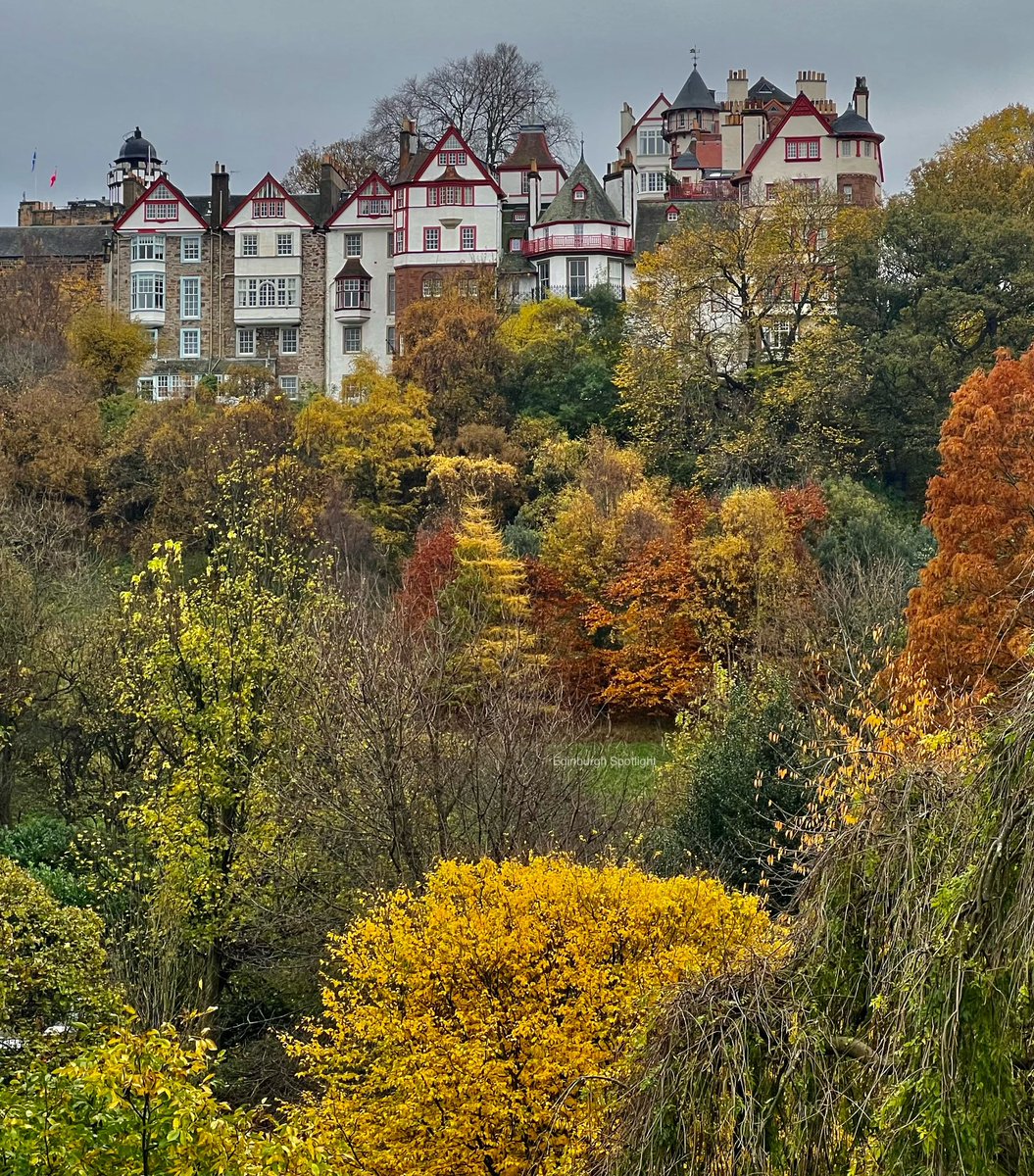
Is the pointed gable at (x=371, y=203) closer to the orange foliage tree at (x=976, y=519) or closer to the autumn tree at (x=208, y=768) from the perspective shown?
the orange foliage tree at (x=976, y=519)

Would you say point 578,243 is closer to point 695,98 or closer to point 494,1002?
point 695,98

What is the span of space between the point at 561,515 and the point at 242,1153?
3934 cm

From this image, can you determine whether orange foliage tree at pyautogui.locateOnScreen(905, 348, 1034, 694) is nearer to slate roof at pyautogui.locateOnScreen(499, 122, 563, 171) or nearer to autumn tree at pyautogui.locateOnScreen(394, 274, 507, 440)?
autumn tree at pyautogui.locateOnScreen(394, 274, 507, 440)

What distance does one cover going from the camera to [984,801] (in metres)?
7.82

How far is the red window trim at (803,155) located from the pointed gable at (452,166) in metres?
11.3

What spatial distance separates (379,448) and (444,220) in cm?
1916

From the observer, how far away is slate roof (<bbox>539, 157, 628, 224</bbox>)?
72.2 m

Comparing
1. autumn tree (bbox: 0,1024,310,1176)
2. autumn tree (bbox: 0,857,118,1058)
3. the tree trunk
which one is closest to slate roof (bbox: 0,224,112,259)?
the tree trunk

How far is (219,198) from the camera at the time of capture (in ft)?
260

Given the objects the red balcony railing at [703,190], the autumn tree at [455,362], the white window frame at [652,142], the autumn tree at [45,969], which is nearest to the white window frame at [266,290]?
the autumn tree at [455,362]

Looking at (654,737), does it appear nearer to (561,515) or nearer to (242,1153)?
(561,515)

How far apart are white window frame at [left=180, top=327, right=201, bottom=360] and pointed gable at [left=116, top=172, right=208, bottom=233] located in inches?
169

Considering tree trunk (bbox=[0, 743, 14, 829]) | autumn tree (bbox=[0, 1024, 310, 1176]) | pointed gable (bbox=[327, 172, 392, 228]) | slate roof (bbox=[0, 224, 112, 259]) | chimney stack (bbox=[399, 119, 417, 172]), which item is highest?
chimney stack (bbox=[399, 119, 417, 172])

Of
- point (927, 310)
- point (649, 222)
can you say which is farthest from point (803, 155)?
point (927, 310)
